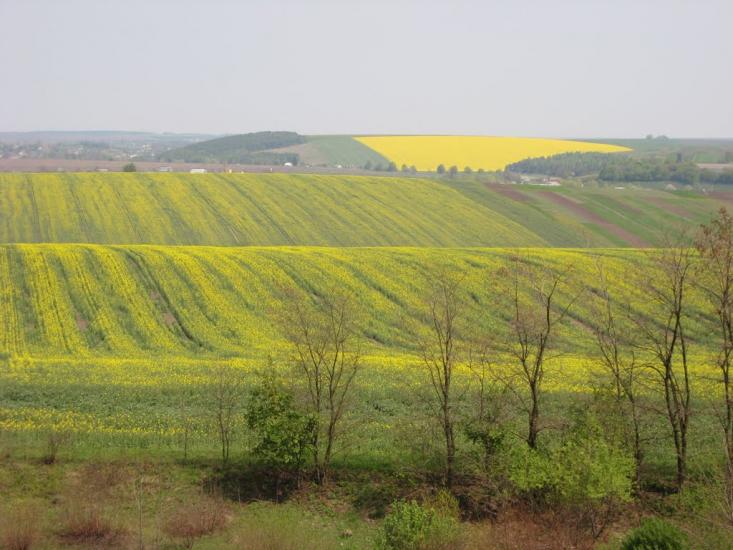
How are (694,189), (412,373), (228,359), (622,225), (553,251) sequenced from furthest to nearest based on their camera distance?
(694,189) → (622,225) → (553,251) → (228,359) → (412,373)

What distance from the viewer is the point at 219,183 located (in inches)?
3150

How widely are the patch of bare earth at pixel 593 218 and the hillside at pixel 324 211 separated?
0.36ft

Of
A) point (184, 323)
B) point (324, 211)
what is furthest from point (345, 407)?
point (324, 211)

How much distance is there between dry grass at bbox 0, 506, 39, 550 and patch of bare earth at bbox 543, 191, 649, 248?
59978 millimetres

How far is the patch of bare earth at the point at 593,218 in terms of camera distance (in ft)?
225

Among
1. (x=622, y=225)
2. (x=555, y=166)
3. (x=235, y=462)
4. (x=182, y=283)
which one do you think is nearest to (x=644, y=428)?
(x=235, y=462)

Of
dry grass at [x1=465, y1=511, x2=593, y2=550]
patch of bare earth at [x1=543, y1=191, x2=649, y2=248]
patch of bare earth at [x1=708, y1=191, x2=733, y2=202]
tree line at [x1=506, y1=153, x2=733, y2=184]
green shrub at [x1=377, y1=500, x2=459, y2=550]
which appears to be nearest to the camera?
green shrub at [x1=377, y1=500, x2=459, y2=550]

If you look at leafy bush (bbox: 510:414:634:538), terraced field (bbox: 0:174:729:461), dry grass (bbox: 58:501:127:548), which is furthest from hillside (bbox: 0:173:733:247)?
dry grass (bbox: 58:501:127:548)

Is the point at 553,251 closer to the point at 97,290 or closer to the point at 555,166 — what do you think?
the point at 97,290

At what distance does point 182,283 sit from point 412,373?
736 inches

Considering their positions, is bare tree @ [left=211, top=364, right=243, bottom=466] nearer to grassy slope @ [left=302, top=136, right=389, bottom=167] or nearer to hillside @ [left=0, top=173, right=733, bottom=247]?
hillside @ [left=0, top=173, right=733, bottom=247]

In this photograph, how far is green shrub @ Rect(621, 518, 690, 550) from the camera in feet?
48.7

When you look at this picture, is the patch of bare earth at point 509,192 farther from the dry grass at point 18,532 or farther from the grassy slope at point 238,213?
the dry grass at point 18,532

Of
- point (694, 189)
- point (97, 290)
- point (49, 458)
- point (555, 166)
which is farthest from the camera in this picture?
point (555, 166)
